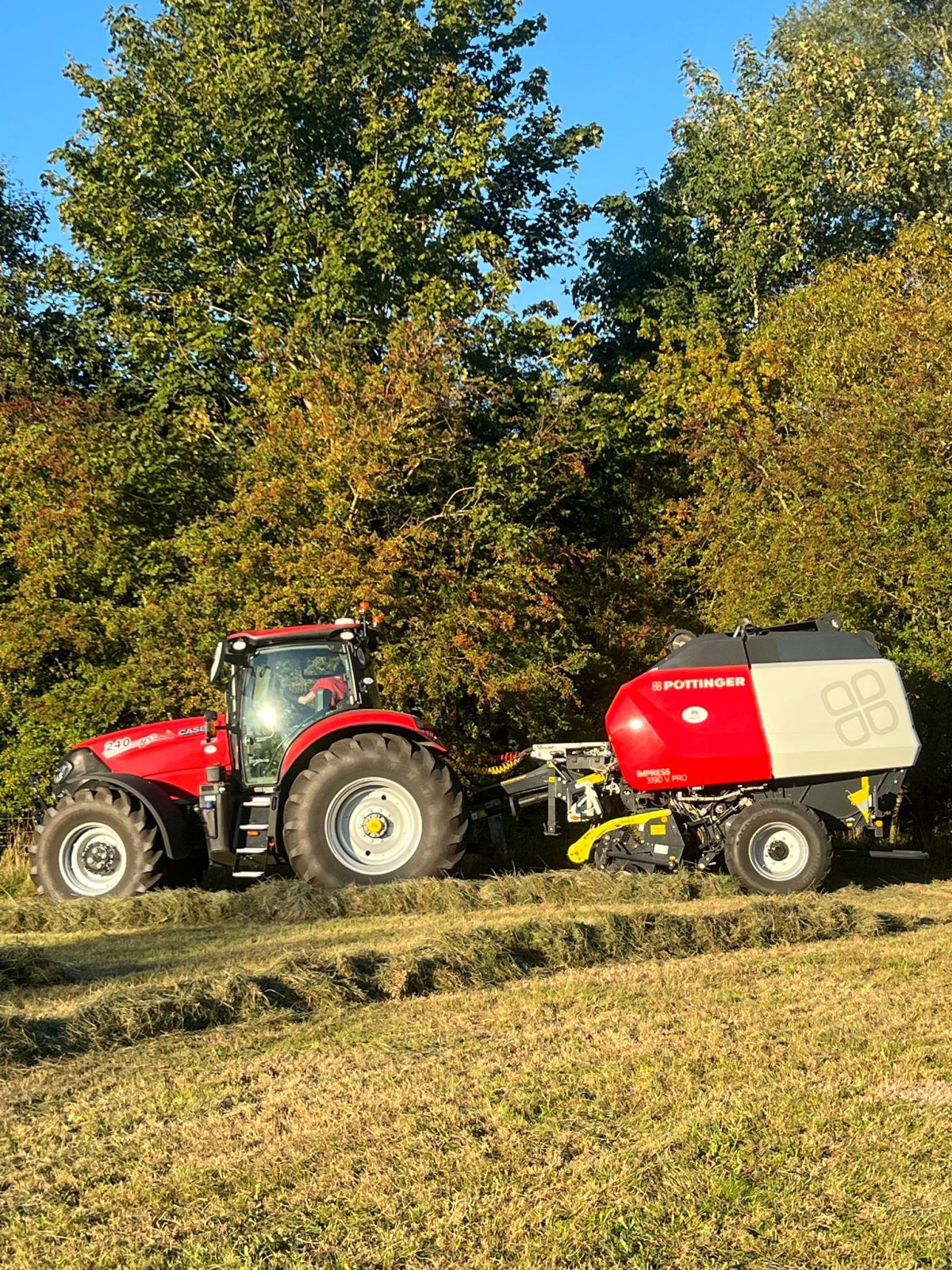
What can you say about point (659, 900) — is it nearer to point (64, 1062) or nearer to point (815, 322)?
point (64, 1062)

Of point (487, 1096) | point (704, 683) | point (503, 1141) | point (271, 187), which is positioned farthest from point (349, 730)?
point (271, 187)

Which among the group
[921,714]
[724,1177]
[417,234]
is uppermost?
[417,234]

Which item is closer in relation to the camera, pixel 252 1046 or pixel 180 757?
pixel 252 1046

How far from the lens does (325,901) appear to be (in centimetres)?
862

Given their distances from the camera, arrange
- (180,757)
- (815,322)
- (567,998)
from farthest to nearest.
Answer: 1. (815,322)
2. (180,757)
3. (567,998)

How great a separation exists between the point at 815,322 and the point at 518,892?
35.5 feet

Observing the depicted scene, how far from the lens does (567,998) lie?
19.3 ft

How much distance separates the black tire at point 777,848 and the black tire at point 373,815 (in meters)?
2.14

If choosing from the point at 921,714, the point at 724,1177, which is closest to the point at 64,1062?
the point at 724,1177

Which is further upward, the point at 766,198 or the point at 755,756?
the point at 766,198

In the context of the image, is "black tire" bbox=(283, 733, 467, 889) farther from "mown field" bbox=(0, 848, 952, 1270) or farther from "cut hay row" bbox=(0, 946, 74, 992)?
"cut hay row" bbox=(0, 946, 74, 992)

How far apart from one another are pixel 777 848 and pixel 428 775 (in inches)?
110

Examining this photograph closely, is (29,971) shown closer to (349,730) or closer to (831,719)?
(349,730)

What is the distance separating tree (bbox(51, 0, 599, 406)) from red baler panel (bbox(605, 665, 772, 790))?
319 inches
